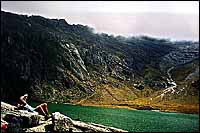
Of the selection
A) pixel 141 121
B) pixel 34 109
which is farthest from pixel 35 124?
pixel 141 121

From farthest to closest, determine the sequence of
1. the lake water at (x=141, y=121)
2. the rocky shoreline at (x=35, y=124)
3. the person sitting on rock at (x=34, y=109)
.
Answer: the lake water at (x=141, y=121) → the person sitting on rock at (x=34, y=109) → the rocky shoreline at (x=35, y=124)

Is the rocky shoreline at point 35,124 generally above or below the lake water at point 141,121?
above

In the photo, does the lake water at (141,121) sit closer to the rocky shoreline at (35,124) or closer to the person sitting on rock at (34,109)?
the rocky shoreline at (35,124)

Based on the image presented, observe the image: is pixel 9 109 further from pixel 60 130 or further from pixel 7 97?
pixel 7 97

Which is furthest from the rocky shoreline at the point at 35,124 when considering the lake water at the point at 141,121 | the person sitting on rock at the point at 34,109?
the lake water at the point at 141,121

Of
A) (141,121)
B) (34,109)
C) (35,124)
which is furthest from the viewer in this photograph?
(141,121)

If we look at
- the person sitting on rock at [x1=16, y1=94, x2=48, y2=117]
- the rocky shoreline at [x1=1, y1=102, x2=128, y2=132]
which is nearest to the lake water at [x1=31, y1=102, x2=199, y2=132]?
the rocky shoreline at [x1=1, y1=102, x2=128, y2=132]

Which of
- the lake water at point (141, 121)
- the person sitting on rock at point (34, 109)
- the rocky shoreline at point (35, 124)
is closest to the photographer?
the rocky shoreline at point (35, 124)

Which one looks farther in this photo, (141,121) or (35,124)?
(141,121)

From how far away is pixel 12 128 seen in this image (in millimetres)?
43250

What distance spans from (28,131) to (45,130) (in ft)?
7.11

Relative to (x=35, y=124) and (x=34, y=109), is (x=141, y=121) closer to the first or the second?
(x=34, y=109)

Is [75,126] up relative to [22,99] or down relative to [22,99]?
down

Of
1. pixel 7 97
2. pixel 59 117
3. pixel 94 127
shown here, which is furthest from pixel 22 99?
pixel 7 97
